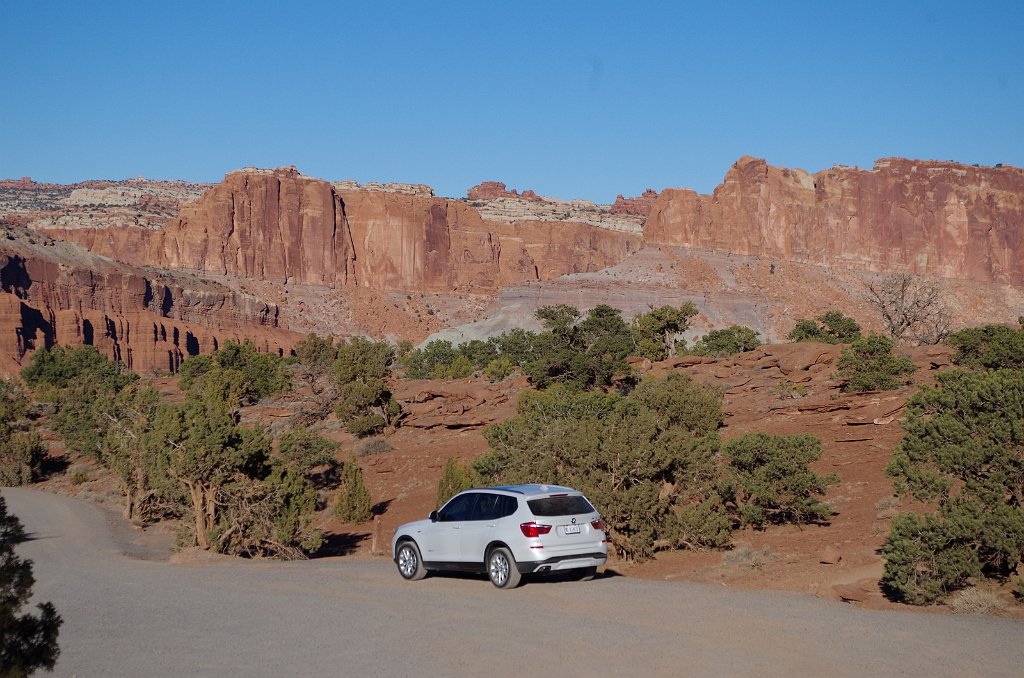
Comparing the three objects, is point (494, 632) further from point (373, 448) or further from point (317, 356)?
point (317, 356)

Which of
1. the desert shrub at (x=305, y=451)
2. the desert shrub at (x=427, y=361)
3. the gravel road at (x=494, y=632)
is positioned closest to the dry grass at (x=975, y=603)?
the gravel road at (x=494, y=632)

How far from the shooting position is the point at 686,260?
6127 inches

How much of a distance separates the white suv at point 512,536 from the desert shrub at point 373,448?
2839 cm

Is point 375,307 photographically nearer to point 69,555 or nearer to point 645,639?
point 69,555

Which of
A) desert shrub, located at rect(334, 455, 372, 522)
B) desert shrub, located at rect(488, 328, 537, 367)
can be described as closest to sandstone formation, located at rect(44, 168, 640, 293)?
desert shrub, located at rect(488, 328, 537, 367)

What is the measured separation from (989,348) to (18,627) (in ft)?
133

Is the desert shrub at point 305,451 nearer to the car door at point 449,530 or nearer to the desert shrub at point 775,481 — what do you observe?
the desert shrub at point 775,481

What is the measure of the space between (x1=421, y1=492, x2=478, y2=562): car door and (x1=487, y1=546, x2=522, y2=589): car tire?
24.2 inches

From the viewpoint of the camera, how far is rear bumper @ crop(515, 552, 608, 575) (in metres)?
13.1

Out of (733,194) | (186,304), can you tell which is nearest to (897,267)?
(733,194)

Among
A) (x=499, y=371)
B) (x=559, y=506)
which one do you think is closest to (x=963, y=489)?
(x=559, y=506)

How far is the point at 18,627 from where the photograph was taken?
7.01 m

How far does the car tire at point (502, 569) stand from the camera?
43.2 feet

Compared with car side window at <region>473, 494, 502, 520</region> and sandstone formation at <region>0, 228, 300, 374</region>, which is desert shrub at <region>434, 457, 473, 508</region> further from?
sandstone formation at <region>0, 228, 300, 374</region>
